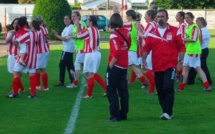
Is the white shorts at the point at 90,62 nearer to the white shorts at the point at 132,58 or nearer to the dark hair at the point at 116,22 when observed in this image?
the white shorts at the point at 132,58

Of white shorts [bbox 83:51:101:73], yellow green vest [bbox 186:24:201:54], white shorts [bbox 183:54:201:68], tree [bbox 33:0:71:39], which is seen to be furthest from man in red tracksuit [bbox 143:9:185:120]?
tree [bbox 33:0:71:39]

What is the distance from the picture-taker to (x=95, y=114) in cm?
1252

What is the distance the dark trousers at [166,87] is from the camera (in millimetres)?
11539

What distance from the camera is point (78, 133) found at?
10508 mm

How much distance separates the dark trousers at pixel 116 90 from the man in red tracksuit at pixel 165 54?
0.65m

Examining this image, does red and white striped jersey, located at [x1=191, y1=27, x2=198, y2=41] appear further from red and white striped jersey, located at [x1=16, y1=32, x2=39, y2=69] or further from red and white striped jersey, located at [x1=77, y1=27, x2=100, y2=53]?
red and white striped jersey, located at [x1=16, y1=32, x2=39, y2=69]

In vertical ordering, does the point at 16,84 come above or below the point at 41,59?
below

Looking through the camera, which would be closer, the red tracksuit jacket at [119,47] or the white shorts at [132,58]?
the red tracksuit jacket at [119,47]

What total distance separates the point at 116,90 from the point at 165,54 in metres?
1.12

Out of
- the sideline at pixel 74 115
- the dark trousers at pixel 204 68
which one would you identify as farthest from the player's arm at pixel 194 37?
the sideline at pixel 74 115

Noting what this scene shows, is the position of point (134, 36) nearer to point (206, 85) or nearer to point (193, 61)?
point (193, 61)

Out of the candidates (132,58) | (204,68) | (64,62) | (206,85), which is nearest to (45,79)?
(64,62)

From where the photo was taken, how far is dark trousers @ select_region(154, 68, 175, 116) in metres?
11.5

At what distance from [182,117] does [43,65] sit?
5.44m
